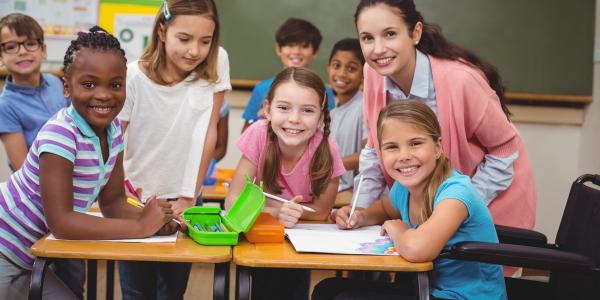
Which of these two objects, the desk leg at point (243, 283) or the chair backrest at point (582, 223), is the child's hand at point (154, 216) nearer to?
the desk leg at point (243, 283)

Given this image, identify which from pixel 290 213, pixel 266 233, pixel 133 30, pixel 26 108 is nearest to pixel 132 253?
pixel 266 233

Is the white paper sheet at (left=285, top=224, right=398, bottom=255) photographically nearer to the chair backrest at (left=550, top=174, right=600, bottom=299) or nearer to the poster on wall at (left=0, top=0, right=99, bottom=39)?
the chair backrest at (left=550, top=174, right=600, bottom=299)

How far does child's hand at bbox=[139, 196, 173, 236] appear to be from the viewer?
5.96 feet

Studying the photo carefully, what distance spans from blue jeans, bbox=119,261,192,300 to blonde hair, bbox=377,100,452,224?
97cm

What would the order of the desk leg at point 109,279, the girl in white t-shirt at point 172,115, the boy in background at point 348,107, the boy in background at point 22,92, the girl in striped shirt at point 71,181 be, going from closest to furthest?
the girl in striped shirt at point 71,181, the girl in white t-shirt at point 172,115, the desk leg at point 109,279, the boy in background at point 22,92, the boy in background at point 348,107

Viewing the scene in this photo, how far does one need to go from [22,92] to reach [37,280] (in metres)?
1.60

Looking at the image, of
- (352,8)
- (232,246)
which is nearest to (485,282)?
(232,246)

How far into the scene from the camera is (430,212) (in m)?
1.90

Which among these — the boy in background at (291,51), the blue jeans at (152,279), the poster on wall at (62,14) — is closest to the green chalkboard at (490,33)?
the boy in background at (291,51)

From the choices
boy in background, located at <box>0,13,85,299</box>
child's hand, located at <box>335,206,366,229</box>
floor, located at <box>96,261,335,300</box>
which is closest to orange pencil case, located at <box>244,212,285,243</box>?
child's hand, located at <box>335,206,366,229</box>

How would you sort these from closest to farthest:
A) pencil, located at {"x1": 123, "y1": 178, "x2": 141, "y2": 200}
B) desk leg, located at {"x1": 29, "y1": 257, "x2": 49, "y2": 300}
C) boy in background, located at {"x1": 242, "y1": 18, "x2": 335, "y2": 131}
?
desk leg, located at {"x1": 29, "y1": 257, "x2": 49, "y2": 300} < pencil, located at {"x1": 123, "y1": 178, "x2": 141, "y2": 200} < boy in background, located at {"x1": 242, "y1": 18, "x2": 335, "y2": 131}

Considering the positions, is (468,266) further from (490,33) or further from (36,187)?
(490,33)

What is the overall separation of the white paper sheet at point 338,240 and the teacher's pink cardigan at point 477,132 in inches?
13.4

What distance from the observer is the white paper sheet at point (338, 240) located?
177cm
